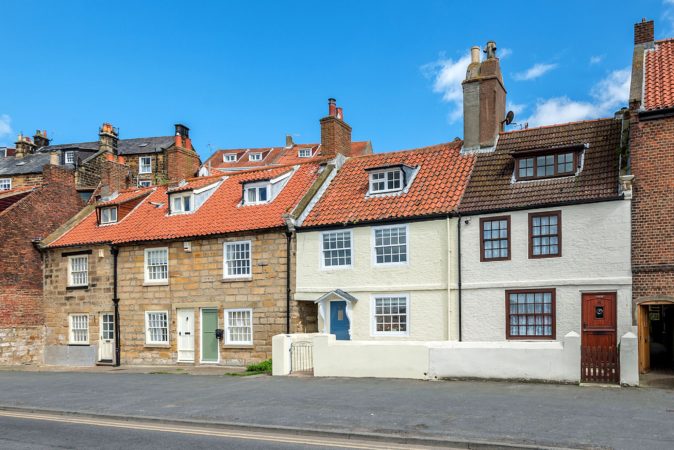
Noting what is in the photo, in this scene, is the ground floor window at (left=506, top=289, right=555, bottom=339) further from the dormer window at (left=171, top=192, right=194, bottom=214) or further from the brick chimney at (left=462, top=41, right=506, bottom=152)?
the dormer window at (left=171, top=192, right=194, bottom=214)

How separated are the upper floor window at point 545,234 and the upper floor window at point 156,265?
15635 millimetres

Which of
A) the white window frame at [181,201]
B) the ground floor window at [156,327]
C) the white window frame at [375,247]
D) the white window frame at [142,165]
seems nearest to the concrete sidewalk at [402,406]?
the white window frame at [375,247]

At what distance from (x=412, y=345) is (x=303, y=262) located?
7559mm

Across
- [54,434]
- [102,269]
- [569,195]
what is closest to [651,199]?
[569,195]

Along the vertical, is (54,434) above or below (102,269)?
below

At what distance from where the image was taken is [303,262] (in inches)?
1001

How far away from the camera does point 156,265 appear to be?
95.3 feet

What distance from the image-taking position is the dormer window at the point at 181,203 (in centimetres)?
3035

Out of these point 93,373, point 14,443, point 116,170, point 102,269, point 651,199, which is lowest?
point 93,373

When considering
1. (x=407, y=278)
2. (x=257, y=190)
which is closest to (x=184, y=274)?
(x=257, y=190)

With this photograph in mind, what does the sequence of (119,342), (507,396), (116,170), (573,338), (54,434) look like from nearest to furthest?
1. (54,434)
2. (507,396)
3. (573,338)
4. (119,342)
5. (116,170)

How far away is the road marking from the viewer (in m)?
11.2

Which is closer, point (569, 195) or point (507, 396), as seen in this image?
point (507, 396)

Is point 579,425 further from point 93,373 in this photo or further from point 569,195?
point 93,373
